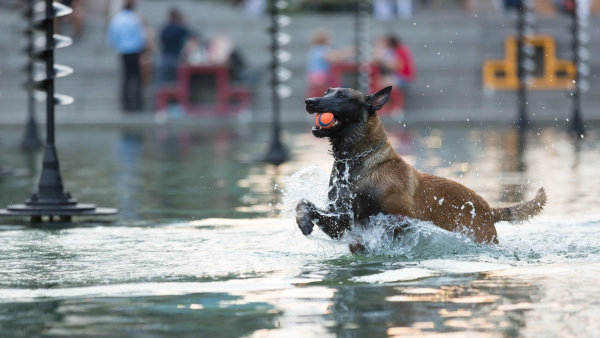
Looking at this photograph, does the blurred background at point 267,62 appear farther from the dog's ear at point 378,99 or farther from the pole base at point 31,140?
the dog's ear at point 378,99

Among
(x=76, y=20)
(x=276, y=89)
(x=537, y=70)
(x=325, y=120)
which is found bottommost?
(x=537, y=70)

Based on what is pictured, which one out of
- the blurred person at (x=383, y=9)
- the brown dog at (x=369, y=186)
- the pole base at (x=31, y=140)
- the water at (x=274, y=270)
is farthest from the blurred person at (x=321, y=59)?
the brown dog at (x=369, y=186)

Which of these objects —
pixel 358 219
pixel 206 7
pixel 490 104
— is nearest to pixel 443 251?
pixel 358 219

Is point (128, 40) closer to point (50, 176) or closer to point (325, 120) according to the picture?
point (50, 176)

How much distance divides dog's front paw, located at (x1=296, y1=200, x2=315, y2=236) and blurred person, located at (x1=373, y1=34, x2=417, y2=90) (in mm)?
20093

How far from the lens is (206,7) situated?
35.6 m

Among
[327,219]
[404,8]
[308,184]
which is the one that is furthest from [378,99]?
[404,8]

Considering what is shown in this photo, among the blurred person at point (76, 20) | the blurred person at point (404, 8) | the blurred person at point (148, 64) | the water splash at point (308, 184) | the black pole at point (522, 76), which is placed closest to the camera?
the water splash at point (308, 184)

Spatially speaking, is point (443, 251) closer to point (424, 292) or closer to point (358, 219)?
point (358, 219)

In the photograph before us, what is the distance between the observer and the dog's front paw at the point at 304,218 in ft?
27.0

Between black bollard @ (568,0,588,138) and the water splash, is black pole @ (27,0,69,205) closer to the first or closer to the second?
the water splash

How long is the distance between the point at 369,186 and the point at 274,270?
3.37ft

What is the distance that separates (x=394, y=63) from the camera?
28.5m

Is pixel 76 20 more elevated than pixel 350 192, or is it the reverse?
pixel 76 20
